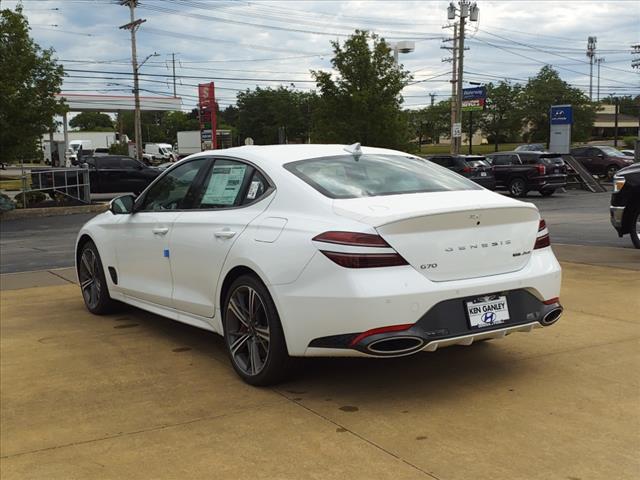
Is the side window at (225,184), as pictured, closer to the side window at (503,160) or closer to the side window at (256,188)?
the side window at (256,188)

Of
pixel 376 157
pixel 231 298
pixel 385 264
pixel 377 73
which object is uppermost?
pixel 377 73

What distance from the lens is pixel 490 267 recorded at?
412 cm

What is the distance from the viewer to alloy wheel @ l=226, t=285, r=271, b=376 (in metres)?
4.34

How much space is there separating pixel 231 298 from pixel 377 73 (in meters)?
28.5

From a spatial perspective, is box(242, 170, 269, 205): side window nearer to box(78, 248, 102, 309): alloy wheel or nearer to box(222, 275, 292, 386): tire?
box(222, 275, 292, 386): tire

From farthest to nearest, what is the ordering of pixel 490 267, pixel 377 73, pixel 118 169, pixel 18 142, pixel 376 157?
pixel 377 73
pixel 118 169
pixel 18 142
pixel 376 157
pixel 490 267

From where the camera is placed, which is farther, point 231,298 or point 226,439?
point 231,298

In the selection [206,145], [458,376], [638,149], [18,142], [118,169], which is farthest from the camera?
[206,145]

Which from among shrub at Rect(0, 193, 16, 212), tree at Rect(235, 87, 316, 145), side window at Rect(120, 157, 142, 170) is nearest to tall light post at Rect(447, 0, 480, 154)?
side window at Rect(120, 157, 142, 170)

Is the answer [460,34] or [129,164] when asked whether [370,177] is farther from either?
[460,34]

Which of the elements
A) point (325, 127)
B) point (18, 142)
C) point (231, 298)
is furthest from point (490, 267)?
point (325, 127)

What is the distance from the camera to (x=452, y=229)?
4.02m

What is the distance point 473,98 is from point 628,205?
3467 cm

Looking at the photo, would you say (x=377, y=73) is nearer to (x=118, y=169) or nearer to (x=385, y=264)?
(x=118, y=169)
